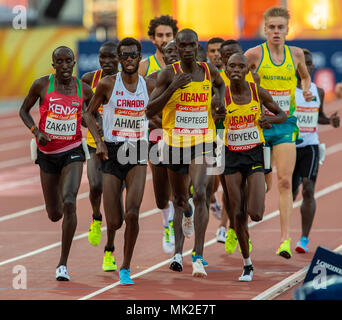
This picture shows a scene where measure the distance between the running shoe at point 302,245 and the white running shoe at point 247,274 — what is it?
1.71 meters

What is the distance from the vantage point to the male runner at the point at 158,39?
11.7 metres

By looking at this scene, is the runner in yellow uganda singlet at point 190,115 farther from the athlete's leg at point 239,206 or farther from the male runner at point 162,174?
the athlete's leg at point 239,206

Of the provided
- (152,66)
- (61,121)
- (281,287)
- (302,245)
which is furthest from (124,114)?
(302,245)

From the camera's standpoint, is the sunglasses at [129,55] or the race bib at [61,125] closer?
the sunglasses at [129,55]

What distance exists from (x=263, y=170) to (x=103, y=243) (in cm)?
316

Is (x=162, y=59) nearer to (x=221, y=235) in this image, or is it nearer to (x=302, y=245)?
(x=221, y=235)

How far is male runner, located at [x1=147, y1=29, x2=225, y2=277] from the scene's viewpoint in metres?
9.81

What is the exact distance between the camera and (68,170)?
33.4 ft

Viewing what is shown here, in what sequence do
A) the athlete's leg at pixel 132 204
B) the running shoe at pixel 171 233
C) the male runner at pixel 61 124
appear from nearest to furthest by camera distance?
the athlete's leg at pixel 132 204
the male runner at pixel 61 124
the running shoe at pixel 171 233

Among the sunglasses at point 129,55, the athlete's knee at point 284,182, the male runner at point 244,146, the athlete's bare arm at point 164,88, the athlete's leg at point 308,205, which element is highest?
the sunglasses at point 129,55

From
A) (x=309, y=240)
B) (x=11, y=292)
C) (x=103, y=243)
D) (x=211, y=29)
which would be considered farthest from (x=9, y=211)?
(x=211, y=29)

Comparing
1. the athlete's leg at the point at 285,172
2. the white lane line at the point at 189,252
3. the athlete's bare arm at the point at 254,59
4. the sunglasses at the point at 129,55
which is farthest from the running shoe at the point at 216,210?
the sunglasses at the point at 129,55

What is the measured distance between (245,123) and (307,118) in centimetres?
227

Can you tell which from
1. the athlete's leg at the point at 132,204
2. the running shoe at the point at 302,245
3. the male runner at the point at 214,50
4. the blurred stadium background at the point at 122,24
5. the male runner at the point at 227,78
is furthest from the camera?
the blurred stadium background at the point at 122,24
